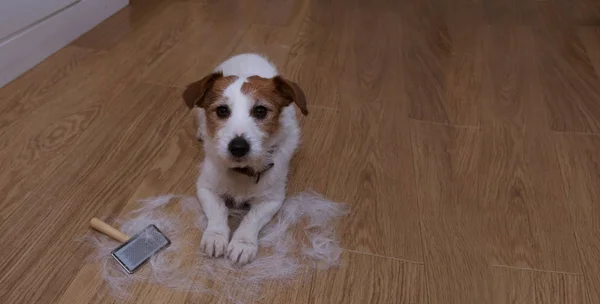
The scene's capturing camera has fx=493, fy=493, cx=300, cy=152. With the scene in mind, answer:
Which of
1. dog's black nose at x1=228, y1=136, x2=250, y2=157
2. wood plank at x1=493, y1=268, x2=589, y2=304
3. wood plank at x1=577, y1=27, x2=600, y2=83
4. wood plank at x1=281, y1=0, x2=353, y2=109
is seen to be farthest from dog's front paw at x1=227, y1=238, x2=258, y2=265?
wood plank at x1=577, y1=27, x2=600, y2=83

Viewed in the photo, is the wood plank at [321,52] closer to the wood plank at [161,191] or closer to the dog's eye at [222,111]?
the wood plank at [161,191]

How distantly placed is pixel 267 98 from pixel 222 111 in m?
0.12

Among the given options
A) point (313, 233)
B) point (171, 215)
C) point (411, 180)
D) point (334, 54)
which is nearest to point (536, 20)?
point (334, 54)

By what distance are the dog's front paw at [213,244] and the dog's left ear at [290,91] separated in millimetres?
401

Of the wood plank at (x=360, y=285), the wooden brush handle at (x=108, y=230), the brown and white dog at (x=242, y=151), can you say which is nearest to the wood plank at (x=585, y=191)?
the wood plank at (x=360, y=285)

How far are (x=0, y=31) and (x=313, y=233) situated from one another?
1.44 metres

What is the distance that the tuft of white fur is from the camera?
3.81 ft

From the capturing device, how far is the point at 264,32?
2.50m

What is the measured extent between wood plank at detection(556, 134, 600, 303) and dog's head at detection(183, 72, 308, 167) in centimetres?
84

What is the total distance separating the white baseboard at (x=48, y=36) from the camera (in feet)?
6.25

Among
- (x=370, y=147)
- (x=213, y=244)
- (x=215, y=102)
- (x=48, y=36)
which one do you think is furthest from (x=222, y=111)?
(x=48, y=36)

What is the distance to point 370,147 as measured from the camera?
169cm

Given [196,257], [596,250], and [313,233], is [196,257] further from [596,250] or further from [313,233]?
[596,250]

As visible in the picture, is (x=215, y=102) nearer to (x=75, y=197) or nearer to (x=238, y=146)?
(x=238, y=146)
